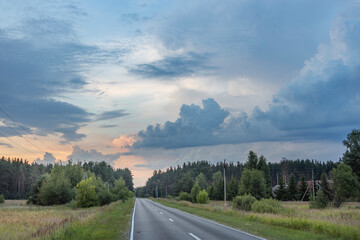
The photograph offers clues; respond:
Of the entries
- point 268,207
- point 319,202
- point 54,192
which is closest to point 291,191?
point 319,202

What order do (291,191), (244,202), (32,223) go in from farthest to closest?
1. (291,191)
2. (244,202)
3. (32,223)

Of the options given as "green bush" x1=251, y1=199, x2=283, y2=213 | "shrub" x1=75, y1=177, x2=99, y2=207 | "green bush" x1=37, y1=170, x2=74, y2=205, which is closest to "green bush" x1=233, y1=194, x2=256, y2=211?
"green bush" x1=251, y1=199, x2=283, y2=213

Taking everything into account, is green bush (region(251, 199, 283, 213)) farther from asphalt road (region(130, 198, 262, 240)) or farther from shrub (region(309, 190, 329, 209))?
shrub (region(309, 190, 329, 209))

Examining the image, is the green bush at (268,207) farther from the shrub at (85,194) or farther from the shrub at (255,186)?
the shrub at (85,194)

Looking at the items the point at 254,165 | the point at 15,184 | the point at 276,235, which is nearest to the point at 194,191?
the point at 254,165

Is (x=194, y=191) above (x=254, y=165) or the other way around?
the other way around

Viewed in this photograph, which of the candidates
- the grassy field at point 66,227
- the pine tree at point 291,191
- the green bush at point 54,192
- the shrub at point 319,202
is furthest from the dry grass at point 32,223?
the pine tree at point 291,191

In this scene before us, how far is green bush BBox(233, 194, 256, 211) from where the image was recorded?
40.8 meters

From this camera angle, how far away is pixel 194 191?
86812 millimetres

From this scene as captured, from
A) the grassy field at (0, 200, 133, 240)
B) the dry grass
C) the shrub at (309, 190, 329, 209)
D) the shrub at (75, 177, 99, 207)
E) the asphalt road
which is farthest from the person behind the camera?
the shrub at (75, 177, 99, 207)

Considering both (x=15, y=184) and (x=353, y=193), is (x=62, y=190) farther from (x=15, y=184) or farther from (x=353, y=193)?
(x=15, y=184)

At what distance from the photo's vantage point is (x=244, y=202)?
41594mm

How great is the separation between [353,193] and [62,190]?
201 ft

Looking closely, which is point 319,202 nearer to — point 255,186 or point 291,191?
point 255,186
